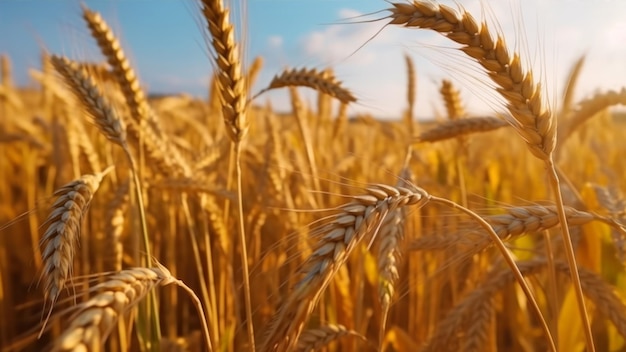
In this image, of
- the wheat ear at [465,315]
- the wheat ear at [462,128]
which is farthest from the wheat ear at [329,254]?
the wheat ear at [462,128]

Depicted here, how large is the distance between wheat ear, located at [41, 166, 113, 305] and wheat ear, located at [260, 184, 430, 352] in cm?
29

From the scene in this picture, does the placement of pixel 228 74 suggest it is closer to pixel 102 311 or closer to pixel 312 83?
pixel 312 83

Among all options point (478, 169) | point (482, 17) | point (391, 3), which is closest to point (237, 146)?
point (391, 3)

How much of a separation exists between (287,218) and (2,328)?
1295 millimetres

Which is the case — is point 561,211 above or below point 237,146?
below

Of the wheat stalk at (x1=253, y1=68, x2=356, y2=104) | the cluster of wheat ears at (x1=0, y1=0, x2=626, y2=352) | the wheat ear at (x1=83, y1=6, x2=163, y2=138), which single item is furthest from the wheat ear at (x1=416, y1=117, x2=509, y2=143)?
the wheat ear at (x1=83, y1=6, x2=163, y2=138)

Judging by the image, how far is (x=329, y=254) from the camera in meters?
0.65

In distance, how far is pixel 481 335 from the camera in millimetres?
1138

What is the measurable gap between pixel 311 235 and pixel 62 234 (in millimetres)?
376

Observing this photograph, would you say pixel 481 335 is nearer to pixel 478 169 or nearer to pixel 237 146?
pixel 237 146

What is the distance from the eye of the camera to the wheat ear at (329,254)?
0.60 m

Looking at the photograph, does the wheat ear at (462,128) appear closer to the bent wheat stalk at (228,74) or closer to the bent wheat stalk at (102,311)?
the bent wheat stalk at (228,74)

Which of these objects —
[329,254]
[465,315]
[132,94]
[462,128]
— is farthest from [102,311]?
[462,128]

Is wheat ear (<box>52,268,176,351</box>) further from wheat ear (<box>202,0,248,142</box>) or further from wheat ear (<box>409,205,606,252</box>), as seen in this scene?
wheat ear (<box>409,205,606,252</box>)
